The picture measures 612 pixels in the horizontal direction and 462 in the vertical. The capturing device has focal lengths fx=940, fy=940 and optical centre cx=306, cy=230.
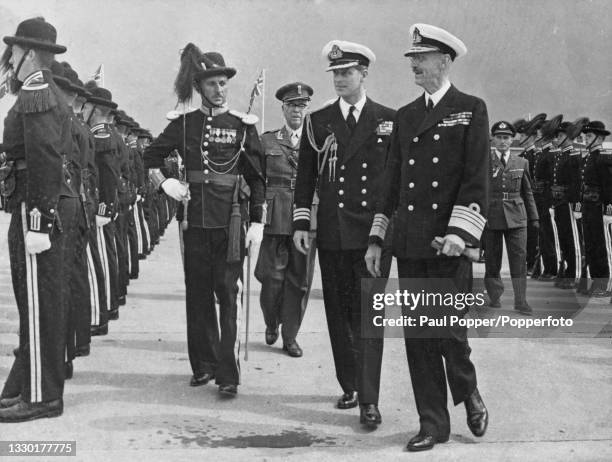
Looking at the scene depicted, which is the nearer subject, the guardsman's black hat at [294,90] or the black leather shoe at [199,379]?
the black leather shoe at [199,379]

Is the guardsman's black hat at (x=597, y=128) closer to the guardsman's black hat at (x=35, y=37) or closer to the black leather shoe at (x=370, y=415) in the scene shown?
the black leather shoe at (x=370, y=415)

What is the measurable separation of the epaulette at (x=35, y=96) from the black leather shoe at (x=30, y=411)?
65.3 inches

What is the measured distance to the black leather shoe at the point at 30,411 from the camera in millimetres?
5262

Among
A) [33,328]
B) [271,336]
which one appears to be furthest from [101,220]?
[33,328]

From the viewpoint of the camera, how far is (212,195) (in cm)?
625

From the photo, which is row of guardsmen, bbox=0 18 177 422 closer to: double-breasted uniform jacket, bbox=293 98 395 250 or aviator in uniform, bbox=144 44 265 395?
aviator in uniform, bbox=144 44 265 395

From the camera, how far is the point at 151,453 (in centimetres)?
471

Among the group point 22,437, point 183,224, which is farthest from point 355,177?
point 22,437

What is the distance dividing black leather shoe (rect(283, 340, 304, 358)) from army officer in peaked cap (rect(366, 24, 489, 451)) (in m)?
2.37

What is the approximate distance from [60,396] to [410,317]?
208 centimetres

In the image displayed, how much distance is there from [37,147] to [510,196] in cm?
634

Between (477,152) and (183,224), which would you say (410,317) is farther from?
(183,224)

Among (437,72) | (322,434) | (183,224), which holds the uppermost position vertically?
(437,72)

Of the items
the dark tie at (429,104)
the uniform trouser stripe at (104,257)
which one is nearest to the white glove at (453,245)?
the dark tie at (429,104)
